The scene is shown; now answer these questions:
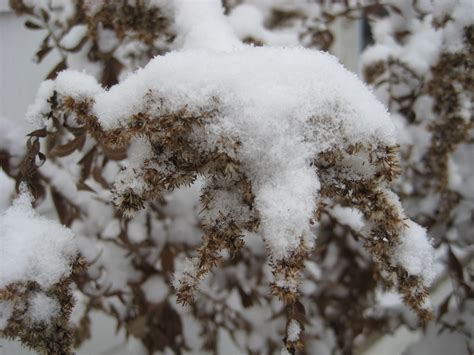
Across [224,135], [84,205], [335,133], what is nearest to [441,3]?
[335,133]

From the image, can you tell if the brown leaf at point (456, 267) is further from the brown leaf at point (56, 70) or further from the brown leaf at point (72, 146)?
the brown leaf at point (56, 70)

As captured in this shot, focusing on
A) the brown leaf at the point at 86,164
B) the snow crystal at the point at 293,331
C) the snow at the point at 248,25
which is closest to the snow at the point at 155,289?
the brown leaf at the point at 86,164

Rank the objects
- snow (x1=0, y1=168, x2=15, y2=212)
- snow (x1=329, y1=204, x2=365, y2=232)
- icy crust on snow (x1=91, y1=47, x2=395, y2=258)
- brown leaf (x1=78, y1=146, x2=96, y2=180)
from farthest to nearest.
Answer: snow (x1=329, y1=204, x2=365, y2=232) → brown leaf (x1=78, y1=146, x2=96, y2=180) → snow (x1=0, y1=168, x2=15, y2=212) → icy crust on snow (x1=91, y1=47, x2=395, y2=258)

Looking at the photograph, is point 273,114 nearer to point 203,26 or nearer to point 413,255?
point 413,255

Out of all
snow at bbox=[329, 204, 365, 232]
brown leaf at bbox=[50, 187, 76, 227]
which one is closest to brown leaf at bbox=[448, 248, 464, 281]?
snow at bbox=[329, 204, 365, 232]

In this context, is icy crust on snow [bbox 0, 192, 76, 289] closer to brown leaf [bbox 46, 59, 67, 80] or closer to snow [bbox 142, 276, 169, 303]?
brown leaf [bbox 46, 59, 67, 80]

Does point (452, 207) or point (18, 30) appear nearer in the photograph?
point (452, 207)

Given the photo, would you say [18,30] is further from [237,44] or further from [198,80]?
[198,80]
